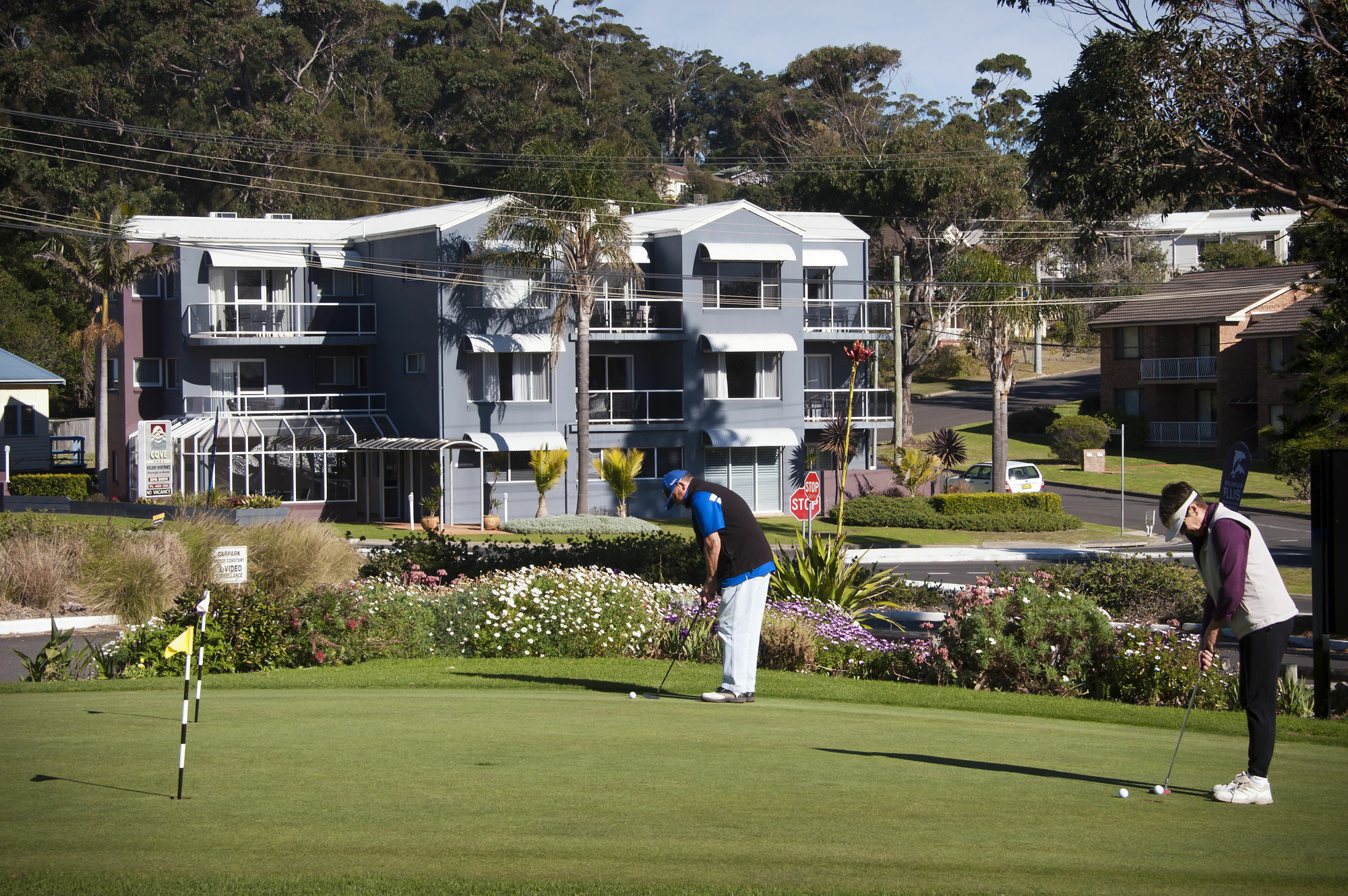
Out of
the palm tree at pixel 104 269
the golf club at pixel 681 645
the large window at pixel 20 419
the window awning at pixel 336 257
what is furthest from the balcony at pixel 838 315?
the golf club at pixel 681 645

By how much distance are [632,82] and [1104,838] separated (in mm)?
102857

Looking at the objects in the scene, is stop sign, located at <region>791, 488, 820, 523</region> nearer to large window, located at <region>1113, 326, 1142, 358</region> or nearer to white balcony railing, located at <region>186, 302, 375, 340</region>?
white balcony railing, located at <region>186, 302, 375, 340</region>

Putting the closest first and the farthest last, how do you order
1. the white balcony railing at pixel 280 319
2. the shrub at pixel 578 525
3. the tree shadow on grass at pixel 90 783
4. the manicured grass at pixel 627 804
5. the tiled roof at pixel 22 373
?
the manicured grass at pixel 627 804
the tree shadow on grass at pixel 90 783
the shrub at pixel 578 525
the white balcony railing at pixel 280 319
the tiled roof at pixel 22 373

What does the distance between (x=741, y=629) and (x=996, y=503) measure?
31306 millimetres

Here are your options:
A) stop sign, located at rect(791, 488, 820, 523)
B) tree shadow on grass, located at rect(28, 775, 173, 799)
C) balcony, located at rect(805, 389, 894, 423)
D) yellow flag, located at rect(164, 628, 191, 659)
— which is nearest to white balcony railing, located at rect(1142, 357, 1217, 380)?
balcony, located at rect(805, 389, 894, 423)

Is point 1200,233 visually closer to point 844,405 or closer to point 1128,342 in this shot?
point 1128,342

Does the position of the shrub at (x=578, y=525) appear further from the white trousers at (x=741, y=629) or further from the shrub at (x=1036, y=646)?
the white trousers at (x=741, y=629)

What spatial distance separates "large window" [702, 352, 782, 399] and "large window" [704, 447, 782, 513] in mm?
2020

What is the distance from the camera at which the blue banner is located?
26.3 feet

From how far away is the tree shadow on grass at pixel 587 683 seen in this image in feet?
36.7

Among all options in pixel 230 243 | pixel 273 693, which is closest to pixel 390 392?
pixel 230 243

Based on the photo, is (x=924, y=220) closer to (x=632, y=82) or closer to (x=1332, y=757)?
(x=632, y=82)

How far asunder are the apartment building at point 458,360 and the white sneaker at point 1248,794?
33.9 metres

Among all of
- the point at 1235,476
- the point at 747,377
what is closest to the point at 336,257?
the point at 747,377
